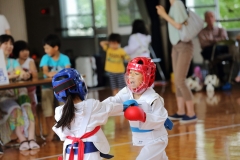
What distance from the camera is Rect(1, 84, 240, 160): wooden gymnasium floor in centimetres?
417

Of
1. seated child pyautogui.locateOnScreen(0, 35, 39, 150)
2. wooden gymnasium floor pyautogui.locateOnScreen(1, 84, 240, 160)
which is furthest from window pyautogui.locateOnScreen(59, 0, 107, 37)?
seated child pyautogui.locateOnScreen(0, 35, 39, 150)

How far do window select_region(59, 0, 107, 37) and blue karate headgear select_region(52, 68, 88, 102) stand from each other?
24.0 ft

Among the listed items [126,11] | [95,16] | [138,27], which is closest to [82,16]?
[95,16]

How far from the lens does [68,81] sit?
293 centimetres

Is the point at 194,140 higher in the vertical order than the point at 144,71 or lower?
lower

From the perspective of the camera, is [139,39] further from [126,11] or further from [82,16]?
[82,16]

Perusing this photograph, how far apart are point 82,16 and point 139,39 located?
286cm

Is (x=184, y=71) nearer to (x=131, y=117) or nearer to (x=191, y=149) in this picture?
(x=191, y=149)

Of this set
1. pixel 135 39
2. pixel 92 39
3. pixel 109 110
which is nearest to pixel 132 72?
pixel 109 110

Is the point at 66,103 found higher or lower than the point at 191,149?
higher

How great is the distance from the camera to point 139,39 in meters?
7.70

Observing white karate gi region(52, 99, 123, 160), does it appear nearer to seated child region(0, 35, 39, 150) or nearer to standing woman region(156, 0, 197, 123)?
seated child region(0, 35, 39, 150)

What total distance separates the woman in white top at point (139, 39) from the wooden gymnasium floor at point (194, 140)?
4.76 feet

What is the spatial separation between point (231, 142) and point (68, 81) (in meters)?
2.05
